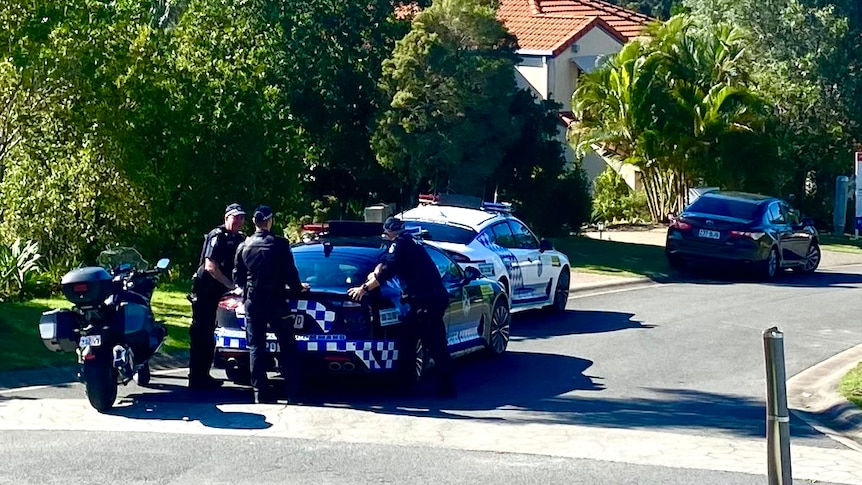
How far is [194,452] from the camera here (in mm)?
9688

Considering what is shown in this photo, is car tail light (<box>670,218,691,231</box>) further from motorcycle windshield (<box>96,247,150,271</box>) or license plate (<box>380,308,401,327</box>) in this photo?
motorcycle windshield (<box>96,247,150,271</box>)

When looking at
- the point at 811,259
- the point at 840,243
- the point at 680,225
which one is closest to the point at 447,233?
the point at 680,225

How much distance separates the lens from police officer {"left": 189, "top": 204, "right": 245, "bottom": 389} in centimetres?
1219

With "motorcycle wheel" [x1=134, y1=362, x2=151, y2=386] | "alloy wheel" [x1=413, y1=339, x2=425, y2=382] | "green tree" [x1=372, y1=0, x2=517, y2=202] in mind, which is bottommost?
"motorcycle wheel" [x1=134, y1=362, x2=151, y2=386]

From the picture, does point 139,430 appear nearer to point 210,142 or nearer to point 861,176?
point 210,142

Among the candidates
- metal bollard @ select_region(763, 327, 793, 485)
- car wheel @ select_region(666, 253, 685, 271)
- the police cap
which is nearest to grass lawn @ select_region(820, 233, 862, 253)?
car wheel @ select_region(666, 253, 685, 271)

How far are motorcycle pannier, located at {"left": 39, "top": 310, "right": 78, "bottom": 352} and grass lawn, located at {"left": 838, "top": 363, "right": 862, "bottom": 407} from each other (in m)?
6.56

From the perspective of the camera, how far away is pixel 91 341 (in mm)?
11109

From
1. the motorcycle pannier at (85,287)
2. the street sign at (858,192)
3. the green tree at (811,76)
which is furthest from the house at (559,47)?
the motorcycle pannier at (85,287)

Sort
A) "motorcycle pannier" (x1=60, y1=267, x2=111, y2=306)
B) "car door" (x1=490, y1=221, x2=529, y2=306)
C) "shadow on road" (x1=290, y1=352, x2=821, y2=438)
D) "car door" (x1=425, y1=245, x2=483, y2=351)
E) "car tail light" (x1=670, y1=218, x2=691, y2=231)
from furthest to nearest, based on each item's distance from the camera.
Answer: "car tail light" (x1=670, y1=218, x2=691, y2=231)
"car door" (x1=490, y1=221, x2=529, y2=306)
"car door" (x1=425, y1=245, x2=483, y2=351)
"shadow on road" (x1=290, y1=352, x2=821, y2=438)
"motorcycle pannier" (x1=60, y1=267, x2=111, y2=306)

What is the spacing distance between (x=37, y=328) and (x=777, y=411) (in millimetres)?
9653

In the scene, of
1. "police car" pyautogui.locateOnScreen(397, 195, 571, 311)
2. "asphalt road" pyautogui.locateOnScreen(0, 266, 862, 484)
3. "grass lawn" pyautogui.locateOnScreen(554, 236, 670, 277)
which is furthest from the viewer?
"grass lawn" pyautogui.locateOnScreen(554, 236, 670, 277)

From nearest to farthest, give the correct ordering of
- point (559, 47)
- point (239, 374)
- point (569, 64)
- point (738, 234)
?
point (239, 374)
point (738, 234)
point (559, 47)
point (569, 64)

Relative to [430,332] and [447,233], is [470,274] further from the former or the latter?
[447,233]
